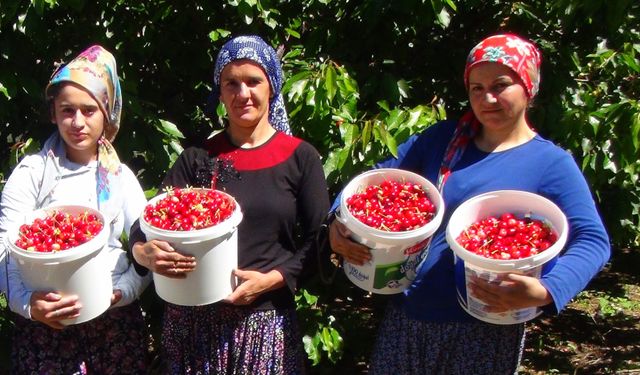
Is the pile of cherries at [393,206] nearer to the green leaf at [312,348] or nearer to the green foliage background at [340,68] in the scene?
the green foliage background at [340,68]

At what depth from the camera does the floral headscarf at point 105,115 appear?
237 centimetres

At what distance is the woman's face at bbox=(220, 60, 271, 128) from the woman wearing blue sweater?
1.45ft

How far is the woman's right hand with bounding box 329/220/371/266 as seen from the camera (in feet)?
7.20

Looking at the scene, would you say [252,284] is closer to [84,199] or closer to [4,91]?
[84,199]

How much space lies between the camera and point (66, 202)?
2.39 metres

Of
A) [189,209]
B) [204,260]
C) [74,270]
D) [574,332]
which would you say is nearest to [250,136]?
[189,209]

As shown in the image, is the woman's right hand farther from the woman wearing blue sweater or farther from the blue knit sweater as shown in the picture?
the blue knit sweater

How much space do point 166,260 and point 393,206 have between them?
0.67 metres

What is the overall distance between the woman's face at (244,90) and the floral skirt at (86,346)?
0.76 metres

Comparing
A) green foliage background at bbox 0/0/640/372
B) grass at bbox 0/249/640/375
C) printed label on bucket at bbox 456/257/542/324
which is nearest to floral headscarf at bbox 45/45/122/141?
green foliage background at bbox 0/0/640/372

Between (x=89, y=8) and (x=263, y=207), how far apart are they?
1.42 m

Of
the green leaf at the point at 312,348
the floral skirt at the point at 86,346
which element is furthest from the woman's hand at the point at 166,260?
the green leaf at the point at 312,348

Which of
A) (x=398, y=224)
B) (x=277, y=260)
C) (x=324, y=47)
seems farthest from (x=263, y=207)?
(x=324, y=47)

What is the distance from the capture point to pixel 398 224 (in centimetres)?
213
